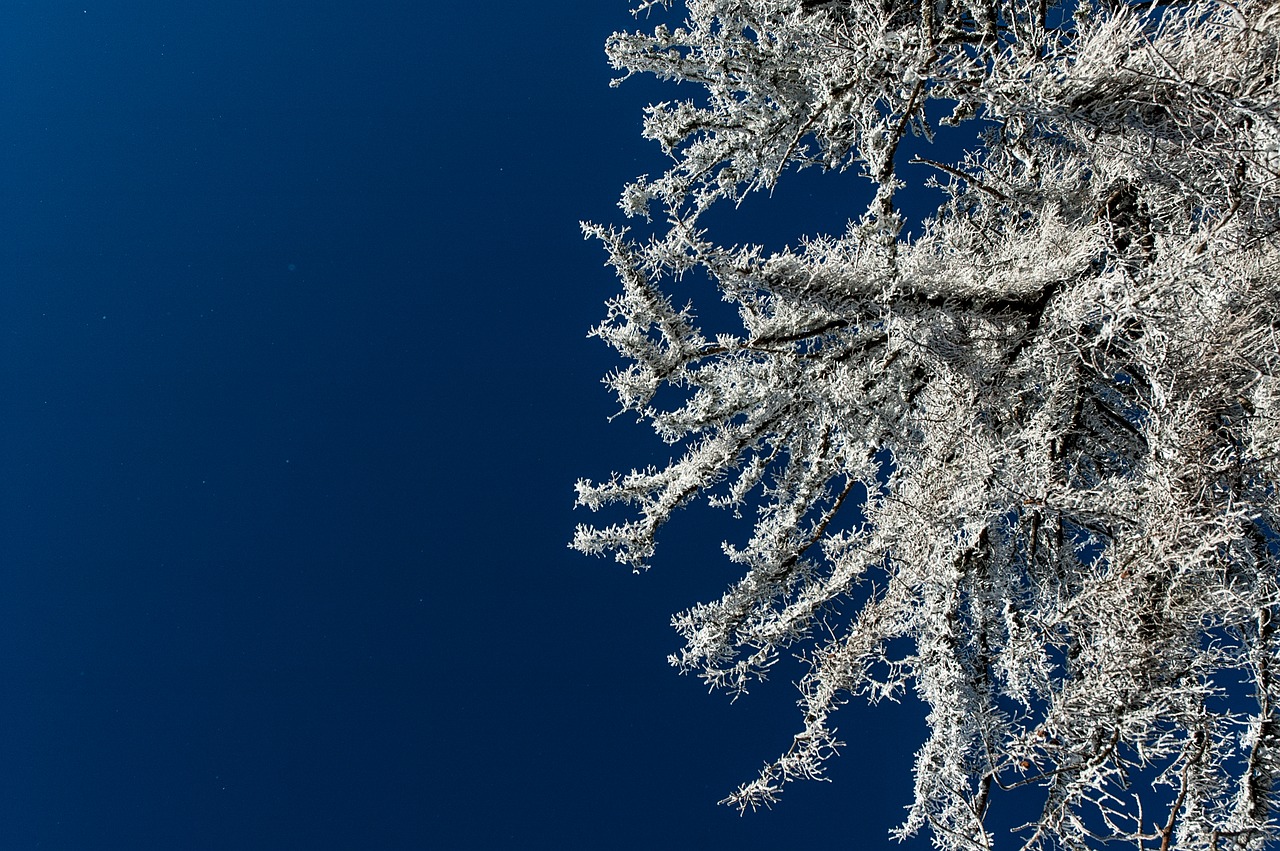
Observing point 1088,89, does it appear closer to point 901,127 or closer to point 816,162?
point 901,127

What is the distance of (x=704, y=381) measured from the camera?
2471 millimetres

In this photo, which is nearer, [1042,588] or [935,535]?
[935,535]

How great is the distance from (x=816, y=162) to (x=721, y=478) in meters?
1.28

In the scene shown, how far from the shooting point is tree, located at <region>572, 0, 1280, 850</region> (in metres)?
1.40

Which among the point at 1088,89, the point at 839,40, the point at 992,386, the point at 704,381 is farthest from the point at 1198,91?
the point at 704,381

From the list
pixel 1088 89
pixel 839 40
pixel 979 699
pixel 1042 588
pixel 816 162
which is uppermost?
pixel 816 162

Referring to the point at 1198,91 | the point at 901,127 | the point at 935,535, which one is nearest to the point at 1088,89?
the point at 1198,91

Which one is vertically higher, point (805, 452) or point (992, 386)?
point (805, 452)

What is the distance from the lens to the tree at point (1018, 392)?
140 centimetres

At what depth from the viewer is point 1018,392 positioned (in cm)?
187

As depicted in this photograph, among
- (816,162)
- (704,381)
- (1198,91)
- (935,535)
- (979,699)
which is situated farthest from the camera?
(816,162)

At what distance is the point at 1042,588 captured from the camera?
232cm

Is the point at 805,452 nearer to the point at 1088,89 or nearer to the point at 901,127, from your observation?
the point at 901,127

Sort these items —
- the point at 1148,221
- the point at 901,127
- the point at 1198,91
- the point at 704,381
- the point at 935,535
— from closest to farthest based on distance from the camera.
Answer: the point at 1198,91
the point at 901,127
the point at 935,535
the point at 1148,221
the point at 704,381
